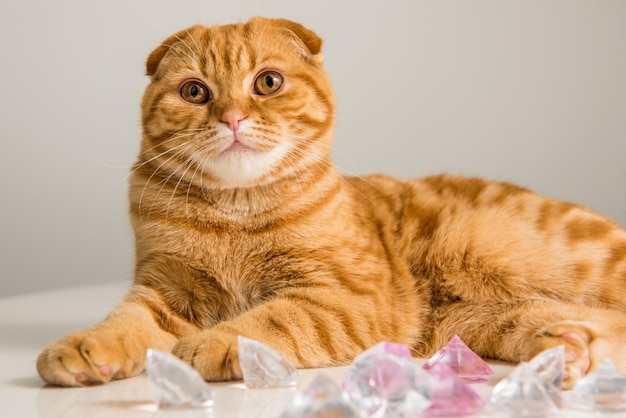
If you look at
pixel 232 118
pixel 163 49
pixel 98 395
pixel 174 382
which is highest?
pixel 163 49

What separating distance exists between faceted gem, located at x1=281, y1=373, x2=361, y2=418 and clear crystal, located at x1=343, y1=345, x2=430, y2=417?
121mm

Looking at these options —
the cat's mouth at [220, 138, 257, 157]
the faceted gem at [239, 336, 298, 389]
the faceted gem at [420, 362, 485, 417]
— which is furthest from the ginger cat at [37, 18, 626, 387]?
the faceted gem at [420, 362, 485, 417]

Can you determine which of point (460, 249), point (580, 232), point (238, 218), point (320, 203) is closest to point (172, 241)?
point (238, 218)

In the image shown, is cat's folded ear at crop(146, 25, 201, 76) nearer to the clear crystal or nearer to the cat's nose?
the cat's nose

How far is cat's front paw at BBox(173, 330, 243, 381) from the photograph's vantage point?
207cm

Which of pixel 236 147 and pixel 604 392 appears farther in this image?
pixel 236 147

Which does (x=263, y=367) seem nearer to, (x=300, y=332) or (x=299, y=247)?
(x=300, y=332)

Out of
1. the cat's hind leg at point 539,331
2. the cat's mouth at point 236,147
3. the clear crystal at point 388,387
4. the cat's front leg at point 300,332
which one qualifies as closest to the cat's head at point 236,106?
the cat's mouth at point 236,147

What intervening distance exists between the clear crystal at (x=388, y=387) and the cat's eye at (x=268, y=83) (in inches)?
39.2

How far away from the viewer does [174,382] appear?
183 centimetres

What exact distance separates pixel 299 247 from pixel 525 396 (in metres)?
0.88

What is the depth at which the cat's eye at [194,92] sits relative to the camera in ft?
8.14

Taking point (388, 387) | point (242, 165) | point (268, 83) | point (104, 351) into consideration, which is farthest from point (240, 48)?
point (388, 387)

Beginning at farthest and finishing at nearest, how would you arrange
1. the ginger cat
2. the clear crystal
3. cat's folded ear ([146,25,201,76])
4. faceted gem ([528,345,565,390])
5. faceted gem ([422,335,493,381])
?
cat's folded ear ([146,25,201,76]) → the ginger cat → faceted gem ([422,335,493,381]) → faceted gem ([528,345,565,390]) → the clear crystal
